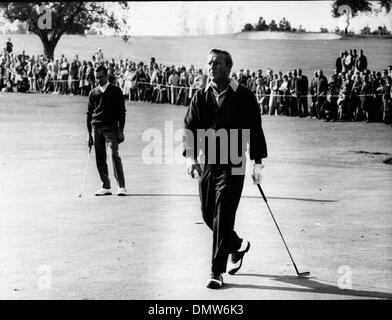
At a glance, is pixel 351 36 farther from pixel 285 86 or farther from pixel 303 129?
pixel 303 129

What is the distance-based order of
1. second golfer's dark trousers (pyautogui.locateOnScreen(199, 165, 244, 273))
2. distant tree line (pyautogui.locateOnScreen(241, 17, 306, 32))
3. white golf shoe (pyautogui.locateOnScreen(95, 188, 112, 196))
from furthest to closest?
distant tree line (pyautogui.locateOnScreen(241, 17, 306, 32)) < white golf shoe (pyautogui.locateOnScreen(95, 188, 112, 196)) < second golfer's dark trousers (pyautogui.locateOnScreen(199, 165, 244, 273))

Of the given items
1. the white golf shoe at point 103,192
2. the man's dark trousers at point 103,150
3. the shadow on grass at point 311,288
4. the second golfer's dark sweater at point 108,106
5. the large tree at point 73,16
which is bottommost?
the white golf shoe at point 103,192

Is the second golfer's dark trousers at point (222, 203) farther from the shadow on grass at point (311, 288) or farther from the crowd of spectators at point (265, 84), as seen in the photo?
the crowd of spectators at point (265, 84)

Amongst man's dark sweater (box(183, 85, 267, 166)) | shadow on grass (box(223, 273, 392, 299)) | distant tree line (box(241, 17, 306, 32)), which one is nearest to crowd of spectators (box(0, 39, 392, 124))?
man's dark sweater (box(183, 85, 267, 166))

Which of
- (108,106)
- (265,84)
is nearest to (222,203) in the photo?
(108,106)

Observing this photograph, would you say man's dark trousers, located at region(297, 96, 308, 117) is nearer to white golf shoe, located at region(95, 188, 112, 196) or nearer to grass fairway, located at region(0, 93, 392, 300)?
grass fairway, located at region(0, 93, 392, 300)

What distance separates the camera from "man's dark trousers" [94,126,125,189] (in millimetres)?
13344

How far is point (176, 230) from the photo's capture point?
10.3 meters

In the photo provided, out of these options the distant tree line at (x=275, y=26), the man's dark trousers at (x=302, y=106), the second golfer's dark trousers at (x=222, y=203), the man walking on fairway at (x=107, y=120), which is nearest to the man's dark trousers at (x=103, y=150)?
the man walking on fairway at (x=107, y=120)

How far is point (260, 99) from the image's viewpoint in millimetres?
31516

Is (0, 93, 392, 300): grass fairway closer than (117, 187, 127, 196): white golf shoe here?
Yes

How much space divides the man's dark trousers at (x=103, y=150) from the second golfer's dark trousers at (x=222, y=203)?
215 inches

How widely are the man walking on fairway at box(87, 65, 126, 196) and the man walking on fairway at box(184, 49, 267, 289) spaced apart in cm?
539

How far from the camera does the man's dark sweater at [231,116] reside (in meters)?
7.87
